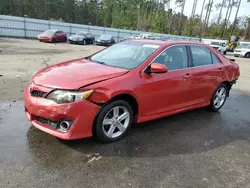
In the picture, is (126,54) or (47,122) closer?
(47,122)

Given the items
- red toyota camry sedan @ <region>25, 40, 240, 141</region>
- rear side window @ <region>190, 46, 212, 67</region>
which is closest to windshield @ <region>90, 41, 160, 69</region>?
red toyota camry sedan @ <region>25, 40, 240, 141</region>

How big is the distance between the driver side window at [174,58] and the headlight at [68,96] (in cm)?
149

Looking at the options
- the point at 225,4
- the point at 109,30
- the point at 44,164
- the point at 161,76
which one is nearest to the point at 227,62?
→ the point at 161,76

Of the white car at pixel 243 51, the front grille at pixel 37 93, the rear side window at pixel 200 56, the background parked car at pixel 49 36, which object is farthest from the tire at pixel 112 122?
the white car at pixel 243 51

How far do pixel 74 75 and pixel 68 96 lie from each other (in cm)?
46

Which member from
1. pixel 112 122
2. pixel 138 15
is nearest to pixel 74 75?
pixel 112 122

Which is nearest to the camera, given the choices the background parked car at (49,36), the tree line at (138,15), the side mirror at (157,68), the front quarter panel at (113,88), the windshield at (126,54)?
the front quarter panel at (113,88)

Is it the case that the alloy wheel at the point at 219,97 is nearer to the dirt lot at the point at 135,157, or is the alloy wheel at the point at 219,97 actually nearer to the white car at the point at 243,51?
the dirt lot at the point at 135,157

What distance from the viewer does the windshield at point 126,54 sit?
3.85m

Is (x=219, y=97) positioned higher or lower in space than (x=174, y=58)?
lower

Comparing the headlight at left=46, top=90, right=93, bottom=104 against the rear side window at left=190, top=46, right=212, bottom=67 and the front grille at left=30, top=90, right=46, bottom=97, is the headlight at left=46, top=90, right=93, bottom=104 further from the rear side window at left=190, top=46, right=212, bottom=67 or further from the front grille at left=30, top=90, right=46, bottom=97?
the rear side window at left=190, top=46, right=212, bottom=67

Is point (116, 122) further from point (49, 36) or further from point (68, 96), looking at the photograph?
point (49, 36)

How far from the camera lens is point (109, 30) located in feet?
117

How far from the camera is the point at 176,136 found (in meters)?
3.94
